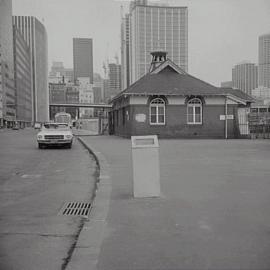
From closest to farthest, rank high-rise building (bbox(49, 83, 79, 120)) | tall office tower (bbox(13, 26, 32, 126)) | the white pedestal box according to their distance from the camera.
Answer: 1. the white pedestal box
2. tall office tower (bbox(13, 26, 32, 126))
3. high-rise building (bbox(49, 83, 79, 120))

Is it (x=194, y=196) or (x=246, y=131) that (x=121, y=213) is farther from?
(x=246, y=131)

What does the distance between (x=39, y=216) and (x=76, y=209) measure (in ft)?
2.33

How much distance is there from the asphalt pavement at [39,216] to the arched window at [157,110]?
19.5m

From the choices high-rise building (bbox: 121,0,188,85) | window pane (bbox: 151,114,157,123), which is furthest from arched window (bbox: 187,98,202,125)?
high-rise building (bbox: 121,0,188,85)

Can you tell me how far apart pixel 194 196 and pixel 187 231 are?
2.17 m

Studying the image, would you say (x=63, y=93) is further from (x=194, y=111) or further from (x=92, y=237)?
(x=92, y=237)

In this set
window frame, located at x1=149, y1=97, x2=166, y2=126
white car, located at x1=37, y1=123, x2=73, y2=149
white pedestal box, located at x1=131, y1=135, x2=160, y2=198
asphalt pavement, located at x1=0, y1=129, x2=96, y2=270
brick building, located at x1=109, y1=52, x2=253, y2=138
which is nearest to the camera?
asphalt pavement, located at x1=0, y1=129, x2=96, y2=270

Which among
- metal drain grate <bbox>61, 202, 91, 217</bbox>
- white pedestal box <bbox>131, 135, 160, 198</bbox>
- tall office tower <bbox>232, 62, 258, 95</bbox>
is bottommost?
metal drain grate <bbox>61, 202, 91, 217</bbox>

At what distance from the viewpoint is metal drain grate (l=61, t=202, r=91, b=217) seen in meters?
6.28

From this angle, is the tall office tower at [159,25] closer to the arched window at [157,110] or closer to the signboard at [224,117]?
the arched window at [157,110]

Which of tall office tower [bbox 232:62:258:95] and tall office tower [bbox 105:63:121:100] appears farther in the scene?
tall office tower [bbox 105:63:121:100]

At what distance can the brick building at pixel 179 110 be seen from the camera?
30.4 meters

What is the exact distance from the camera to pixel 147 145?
280 inches

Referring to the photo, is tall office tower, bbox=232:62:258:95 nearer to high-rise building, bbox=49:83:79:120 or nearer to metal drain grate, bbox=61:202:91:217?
metal drain grate, bbox=61:202:91:217
